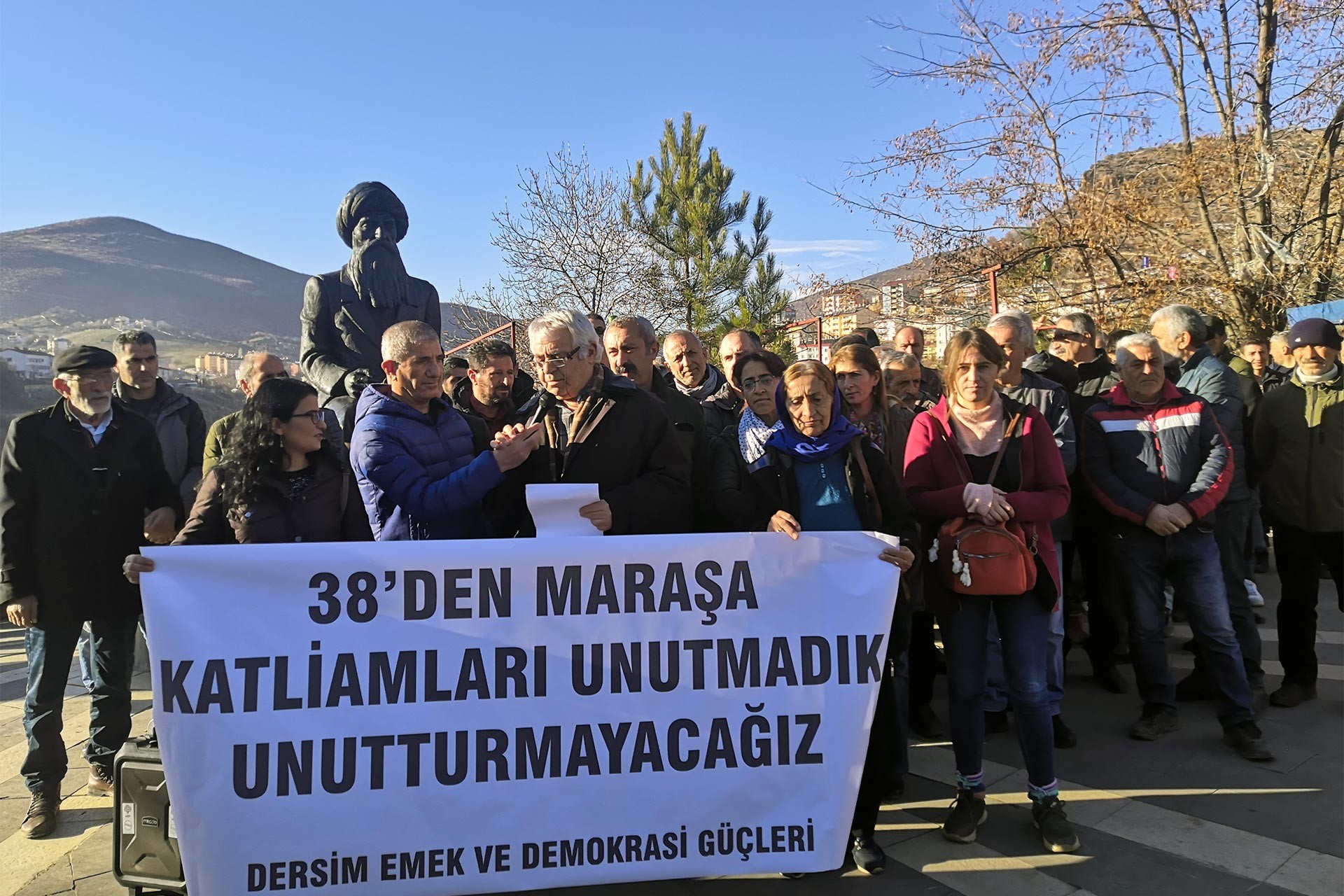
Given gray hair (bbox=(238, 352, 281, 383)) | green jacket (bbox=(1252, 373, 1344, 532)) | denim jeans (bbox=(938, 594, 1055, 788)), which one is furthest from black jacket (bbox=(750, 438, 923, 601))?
gray hair (bbox=(238, 352, 281, 383))

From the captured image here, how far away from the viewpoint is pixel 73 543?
3.63 meters

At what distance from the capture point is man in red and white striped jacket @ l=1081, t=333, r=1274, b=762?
13.1 feet

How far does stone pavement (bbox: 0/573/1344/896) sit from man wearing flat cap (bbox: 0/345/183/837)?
346mm

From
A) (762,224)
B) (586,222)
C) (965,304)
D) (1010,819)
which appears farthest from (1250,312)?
(586,222)

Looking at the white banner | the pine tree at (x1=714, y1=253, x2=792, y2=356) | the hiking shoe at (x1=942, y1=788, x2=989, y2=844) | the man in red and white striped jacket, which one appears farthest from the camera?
the pine tree at (x1=714, y1=253, x2=792, y2=356)

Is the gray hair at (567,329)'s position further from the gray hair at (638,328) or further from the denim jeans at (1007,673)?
the denim jeans at (1007,673)

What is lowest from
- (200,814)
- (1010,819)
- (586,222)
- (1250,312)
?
(1010,819)

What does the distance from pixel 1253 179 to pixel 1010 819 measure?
10904 mm

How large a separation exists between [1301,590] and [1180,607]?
784mm

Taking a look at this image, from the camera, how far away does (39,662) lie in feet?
11.8

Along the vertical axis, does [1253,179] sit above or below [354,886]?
above

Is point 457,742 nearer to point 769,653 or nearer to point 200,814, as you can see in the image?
point 200,814

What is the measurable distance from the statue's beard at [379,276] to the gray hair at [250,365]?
1.68 meters

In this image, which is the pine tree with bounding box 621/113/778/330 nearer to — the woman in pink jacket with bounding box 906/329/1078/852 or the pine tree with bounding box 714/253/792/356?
the pine tree with bounding box 714/253/792/356
